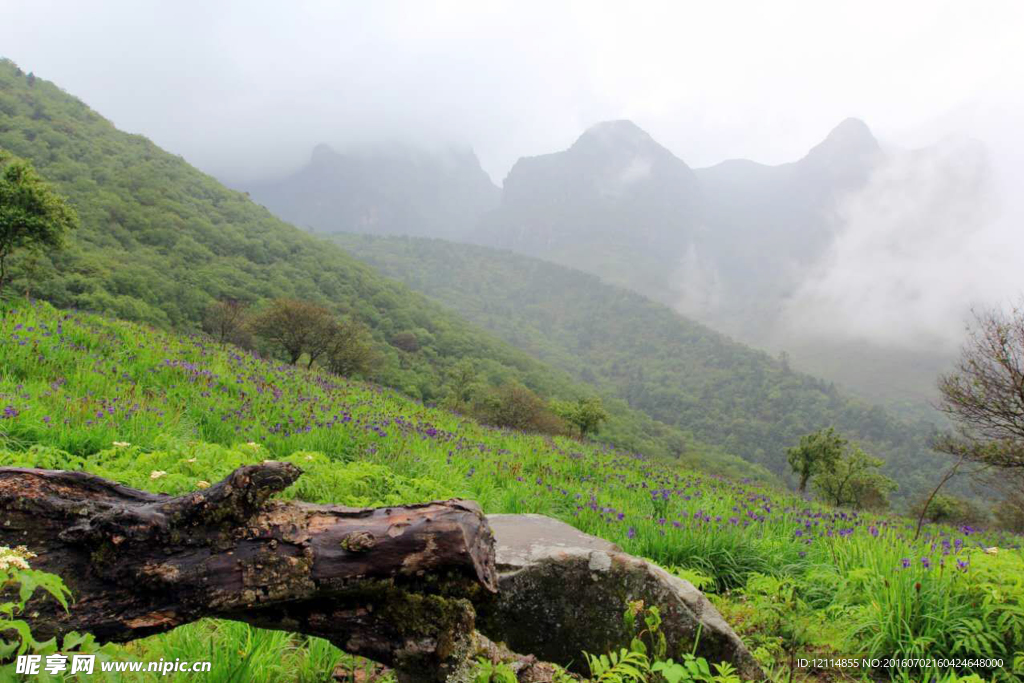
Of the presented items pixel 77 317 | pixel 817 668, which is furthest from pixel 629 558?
pixel 77 317

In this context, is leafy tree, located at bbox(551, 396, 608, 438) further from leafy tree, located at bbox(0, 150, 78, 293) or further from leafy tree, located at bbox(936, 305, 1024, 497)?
leafy tree, located at bbox(0, 150, 78, 293)

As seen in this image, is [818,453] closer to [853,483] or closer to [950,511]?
[853,483]

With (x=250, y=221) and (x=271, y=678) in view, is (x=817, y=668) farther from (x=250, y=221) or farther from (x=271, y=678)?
(x=250, y=221)

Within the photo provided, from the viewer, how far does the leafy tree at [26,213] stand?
12781 millimetres

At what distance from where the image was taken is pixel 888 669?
3473 mm

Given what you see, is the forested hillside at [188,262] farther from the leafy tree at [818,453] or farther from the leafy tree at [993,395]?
the leafy tree at [993,395]

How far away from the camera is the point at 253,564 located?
→ 218 centimetres

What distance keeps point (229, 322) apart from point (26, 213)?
38251 millimetres

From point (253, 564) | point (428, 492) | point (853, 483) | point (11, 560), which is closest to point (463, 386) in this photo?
point (853, 483)

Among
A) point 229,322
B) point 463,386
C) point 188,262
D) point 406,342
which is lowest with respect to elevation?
point 463,386

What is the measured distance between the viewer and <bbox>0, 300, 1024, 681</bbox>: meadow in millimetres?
3557

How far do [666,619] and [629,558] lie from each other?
453 millimetres

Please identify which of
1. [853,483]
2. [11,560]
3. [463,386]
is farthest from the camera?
[463,386]

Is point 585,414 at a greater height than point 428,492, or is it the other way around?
point 428,492
